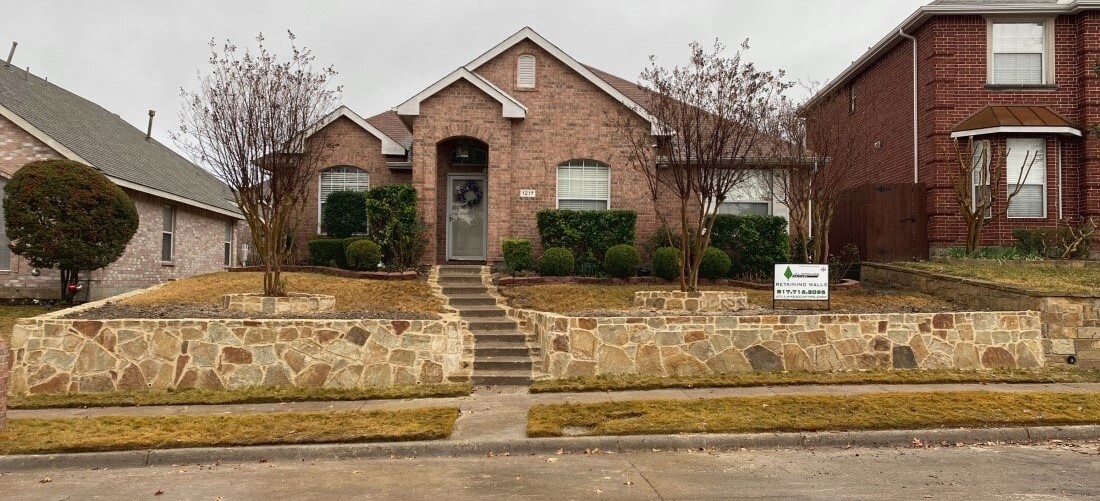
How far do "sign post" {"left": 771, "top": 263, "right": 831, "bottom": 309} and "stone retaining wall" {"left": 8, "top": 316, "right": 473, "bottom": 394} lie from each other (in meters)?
5.84

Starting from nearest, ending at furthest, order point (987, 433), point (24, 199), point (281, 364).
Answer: point (987, 433), point (281, 364), point (24, 199)

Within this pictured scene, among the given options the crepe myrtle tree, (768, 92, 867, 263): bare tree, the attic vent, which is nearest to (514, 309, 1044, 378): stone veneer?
(768, 92, 867, 263): bare tree

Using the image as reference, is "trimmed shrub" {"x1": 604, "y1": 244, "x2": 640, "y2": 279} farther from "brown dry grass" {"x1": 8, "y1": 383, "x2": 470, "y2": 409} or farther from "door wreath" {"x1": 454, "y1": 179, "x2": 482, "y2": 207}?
"brown dry grass" {"x1": 8, "y1": 383, "x2": 470, "y2": 409}

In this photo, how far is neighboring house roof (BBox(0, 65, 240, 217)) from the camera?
17188 mm

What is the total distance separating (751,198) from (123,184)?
15569 mm

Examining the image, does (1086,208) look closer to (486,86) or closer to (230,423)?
(486,86)

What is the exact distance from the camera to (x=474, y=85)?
17750mm

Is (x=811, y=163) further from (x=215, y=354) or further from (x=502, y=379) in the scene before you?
(x=215, y=354)

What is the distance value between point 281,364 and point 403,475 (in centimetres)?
449

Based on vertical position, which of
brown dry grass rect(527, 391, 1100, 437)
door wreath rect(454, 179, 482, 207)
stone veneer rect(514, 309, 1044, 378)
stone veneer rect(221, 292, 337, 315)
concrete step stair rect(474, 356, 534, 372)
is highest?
door wreath rect(454, 179, 482, 207)

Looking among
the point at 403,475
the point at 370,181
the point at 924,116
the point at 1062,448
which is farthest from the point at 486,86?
the point at 1062,448

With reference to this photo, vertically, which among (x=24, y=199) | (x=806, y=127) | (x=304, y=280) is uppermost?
(x=806, y=127)

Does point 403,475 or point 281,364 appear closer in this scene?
point 403,475

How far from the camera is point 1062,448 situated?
25.5 feet
